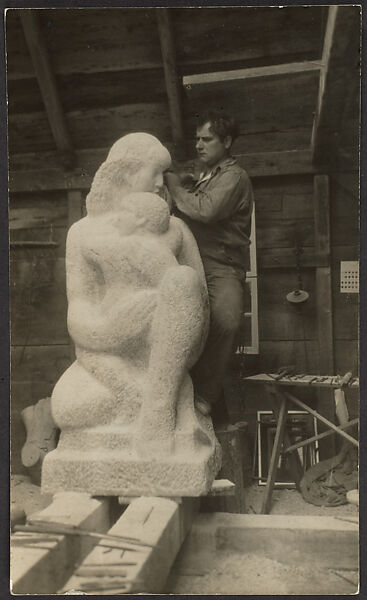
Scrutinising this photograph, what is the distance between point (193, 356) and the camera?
8.22 ft

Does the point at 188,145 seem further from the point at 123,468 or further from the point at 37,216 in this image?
the point at 123,468

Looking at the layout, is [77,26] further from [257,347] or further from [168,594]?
[168,594]

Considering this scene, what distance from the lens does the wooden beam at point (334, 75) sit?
94.7 inches

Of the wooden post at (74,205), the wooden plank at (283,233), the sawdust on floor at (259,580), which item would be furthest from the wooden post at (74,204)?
the sawdust on floor at (259,580)

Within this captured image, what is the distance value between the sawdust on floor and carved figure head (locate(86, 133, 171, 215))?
1.48 metres

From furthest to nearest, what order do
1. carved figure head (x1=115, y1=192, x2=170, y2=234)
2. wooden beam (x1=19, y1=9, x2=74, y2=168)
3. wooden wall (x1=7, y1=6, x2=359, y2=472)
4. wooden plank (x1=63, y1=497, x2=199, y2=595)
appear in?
wooden beam (x1=19, y1=9, x2=74, y2=168) < wooden wall (x1=7, y1=6, x2=359, y2=472) < carved figure head (x1=115, y1=192, x2=170, y2=234) < wooden plank (x1=63, y1=497, x2=199, y2=595)

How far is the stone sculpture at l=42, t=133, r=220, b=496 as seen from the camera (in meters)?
2.42

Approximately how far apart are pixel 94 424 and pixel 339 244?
1501 mm

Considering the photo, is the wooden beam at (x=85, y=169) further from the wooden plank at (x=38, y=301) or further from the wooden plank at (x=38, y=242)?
the wooden plank at (x=38, y=301)

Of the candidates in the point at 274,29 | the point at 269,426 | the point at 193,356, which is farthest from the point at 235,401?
the point at 274,29

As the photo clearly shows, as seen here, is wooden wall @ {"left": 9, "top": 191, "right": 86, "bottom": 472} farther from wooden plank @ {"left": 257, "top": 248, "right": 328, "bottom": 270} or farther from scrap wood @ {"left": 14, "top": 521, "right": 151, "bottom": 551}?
wooden plank @ {"left": 257, "top": 248, "right": 328, "bottom": 270}

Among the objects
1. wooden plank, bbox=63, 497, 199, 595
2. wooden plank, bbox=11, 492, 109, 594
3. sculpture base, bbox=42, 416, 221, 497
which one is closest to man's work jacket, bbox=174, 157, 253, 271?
sculpture base, bbox=42, 416, 221, 497

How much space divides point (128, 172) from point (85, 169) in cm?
48

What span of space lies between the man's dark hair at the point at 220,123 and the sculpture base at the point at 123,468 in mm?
1342
